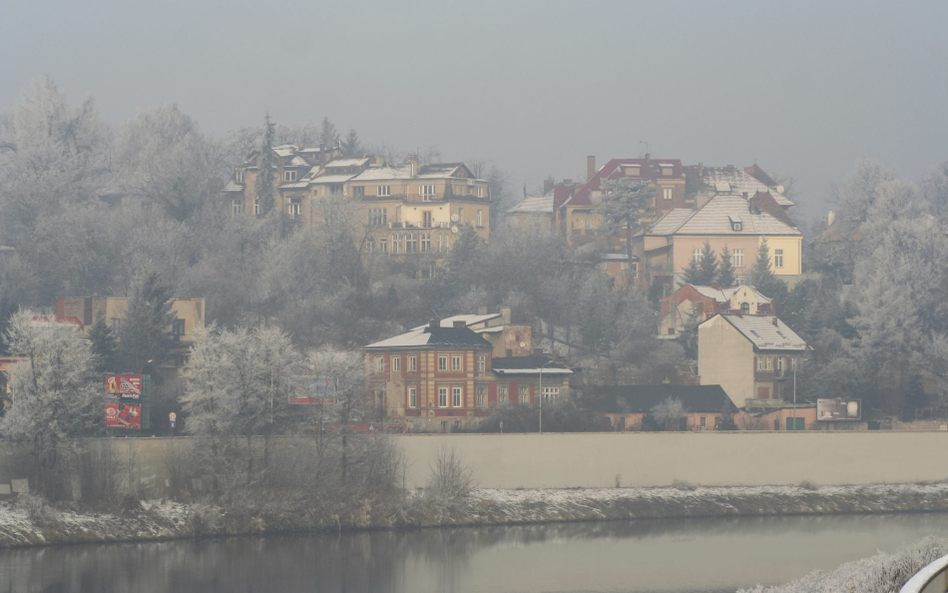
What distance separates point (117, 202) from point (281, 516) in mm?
56621

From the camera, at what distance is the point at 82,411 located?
173 feet

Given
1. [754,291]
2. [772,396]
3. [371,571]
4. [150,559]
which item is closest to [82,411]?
[150,559]

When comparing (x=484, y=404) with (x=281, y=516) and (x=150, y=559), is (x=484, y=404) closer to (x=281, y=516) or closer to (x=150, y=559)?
(x=281, y=516)

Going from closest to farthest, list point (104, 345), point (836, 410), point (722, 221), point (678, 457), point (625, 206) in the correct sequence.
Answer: point (678, 457) → point (104, 345) → point (836, 410) → point (722, 221) → point (625, 206)

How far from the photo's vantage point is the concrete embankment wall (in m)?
54.2

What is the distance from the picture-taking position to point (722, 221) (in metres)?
90.9

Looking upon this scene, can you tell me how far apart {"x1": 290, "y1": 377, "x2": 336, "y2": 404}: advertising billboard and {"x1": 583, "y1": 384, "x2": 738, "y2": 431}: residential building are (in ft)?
45.7

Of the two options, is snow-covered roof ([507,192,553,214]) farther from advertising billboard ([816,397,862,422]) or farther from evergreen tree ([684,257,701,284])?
advertising billboard ([816,397,862,422])

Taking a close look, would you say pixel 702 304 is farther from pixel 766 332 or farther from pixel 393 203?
pixel 393 203

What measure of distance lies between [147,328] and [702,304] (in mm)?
27202

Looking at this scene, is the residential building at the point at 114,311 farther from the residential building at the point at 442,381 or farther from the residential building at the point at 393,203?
the residential building at the point at 393,203

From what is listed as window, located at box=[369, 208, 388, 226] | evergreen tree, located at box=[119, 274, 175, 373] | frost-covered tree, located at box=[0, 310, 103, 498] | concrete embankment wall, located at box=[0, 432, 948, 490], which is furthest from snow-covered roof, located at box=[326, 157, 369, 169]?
concrete embankment wall, located at box=[0, 432, 948, 490]

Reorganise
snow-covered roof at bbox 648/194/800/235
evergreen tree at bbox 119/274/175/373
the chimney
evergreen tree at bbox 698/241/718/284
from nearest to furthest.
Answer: evergreen tree at bbox 119/274/175/373 → the chimney → evergreen tree at bbox 698/241/718/284 → snow-covered roof at bbox 648/194/800/235

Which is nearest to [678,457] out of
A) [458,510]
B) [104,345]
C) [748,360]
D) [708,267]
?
[458,510]
